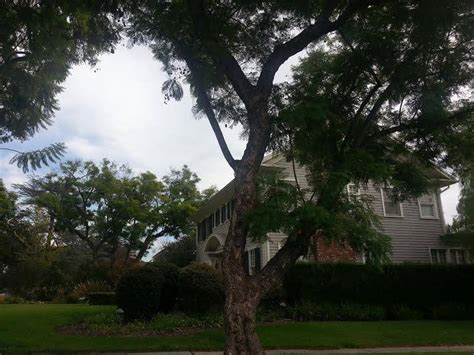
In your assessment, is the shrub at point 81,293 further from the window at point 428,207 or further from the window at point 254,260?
the window at point 428,207

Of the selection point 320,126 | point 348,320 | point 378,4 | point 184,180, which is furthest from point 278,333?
point 184,180

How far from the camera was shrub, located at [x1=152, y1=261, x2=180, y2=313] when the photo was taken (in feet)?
48.9

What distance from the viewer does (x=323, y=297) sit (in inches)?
668

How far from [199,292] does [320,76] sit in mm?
7299

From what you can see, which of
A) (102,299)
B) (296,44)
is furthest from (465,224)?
(102,299)

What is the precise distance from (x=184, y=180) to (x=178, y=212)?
12.9ft

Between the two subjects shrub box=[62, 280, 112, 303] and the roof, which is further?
shrub box=[62, 280, 112, 303]

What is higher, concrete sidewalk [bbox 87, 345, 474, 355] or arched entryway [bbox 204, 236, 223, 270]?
arched entryway [bbox 204, 236, 223, 270]

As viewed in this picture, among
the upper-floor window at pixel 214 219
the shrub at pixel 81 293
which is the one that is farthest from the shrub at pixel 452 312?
the shrub at pixel 81 293

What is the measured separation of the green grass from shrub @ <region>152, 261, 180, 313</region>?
2522 millimetres

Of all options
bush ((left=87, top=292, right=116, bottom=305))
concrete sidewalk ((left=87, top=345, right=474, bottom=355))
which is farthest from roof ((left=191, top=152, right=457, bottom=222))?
concrete sidewalk ((left=87, top=345, right=474, bottom=355))

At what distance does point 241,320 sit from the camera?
8.32 meters

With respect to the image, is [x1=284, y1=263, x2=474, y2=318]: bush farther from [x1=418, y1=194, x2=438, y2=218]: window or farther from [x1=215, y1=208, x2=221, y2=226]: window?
[x1=215, y1=208, x2=221, y2=226]: window

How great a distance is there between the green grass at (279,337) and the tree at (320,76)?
135 inches
